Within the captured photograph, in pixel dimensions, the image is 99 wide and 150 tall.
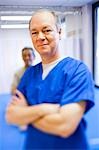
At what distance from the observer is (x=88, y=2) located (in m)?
5.46

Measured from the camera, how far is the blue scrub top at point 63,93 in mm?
886

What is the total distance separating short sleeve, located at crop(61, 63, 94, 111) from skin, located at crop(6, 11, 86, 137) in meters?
0.02

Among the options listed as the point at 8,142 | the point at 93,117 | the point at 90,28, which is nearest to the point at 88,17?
the point at 90,28

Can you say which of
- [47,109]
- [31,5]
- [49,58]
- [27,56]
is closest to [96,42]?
[31,5]

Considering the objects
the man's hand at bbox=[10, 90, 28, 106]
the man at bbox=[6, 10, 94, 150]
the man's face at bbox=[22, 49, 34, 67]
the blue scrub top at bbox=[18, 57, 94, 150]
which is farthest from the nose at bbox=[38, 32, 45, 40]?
the man's face at bbox=[22, 49, 34, 67]

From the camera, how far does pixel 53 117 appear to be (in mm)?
833

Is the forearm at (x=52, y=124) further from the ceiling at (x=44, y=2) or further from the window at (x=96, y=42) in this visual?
the window at (x=96, y=42)

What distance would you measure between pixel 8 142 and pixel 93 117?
139cm

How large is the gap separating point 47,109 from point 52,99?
0.06m

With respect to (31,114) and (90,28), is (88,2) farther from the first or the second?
(31,114)

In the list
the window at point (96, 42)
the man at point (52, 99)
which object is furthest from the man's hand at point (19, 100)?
the window at point (96, 42)

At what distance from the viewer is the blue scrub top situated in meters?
0.89

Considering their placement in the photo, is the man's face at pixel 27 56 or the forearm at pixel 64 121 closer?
the forearm at pixel 64 121

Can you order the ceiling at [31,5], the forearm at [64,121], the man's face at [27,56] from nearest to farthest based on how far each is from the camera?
1. the forearm at [64,121]
2. the man's face at [27,56]
3. the ceiling at [31,5]
